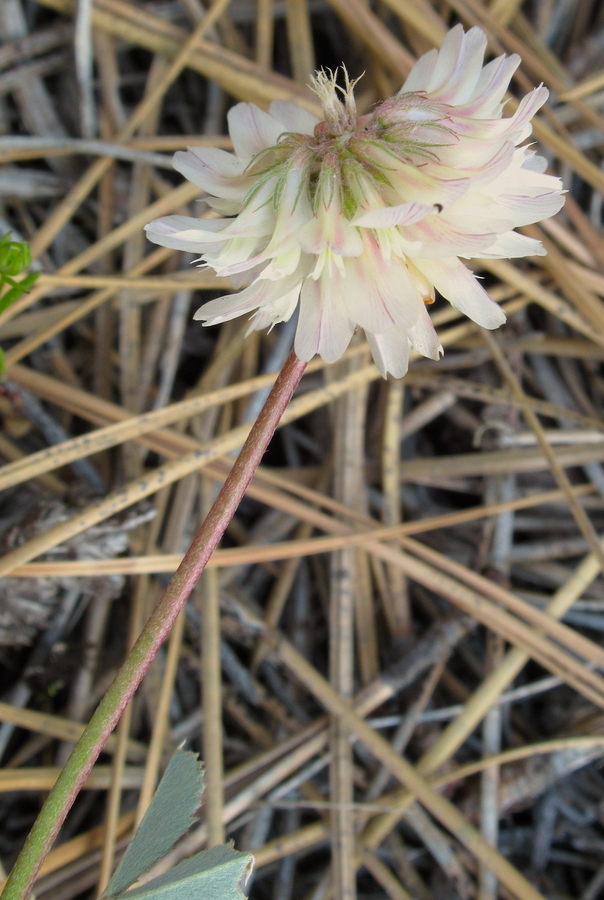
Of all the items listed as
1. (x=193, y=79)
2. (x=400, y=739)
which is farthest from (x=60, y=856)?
(x=193, y=79)

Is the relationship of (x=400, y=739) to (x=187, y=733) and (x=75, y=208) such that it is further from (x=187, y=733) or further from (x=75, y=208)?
Answer: (x=75, y=208)

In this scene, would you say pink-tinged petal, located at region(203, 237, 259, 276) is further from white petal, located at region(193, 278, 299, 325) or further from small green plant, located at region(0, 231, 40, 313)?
small green plant, located at region(0, 231, 40, 313)

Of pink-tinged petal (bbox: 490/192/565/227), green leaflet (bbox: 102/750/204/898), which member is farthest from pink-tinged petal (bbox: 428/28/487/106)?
green leaflet (bbox: 102/750/204/898)

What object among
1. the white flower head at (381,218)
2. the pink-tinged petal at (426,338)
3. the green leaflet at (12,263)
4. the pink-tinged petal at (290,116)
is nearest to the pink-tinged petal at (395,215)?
the white flower head at (381,218)

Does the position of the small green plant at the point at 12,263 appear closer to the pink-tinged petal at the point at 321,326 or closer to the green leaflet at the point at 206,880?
the pink-tinged petal at the point at 321,326

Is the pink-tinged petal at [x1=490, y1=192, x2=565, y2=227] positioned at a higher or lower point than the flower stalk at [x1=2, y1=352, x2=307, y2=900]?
higher

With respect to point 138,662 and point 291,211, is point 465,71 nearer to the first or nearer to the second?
point 291,211
